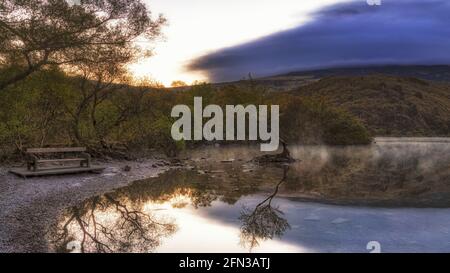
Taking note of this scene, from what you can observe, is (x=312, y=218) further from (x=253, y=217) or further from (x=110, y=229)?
(x=110, y=229)

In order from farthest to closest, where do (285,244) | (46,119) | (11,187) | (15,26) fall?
(46,119)
(11,187)
(15,26)
(285,244)

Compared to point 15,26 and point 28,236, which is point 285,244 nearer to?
point 28,236

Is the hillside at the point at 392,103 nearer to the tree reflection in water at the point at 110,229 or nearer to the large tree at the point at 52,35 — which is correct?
the large tree at the point at 52,35

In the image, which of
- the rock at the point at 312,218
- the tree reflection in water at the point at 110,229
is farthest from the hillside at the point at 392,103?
the tree reflection in water at the point at 110,229

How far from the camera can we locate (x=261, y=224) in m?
13.3

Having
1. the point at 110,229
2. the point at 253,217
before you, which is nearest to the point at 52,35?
the point at 110,229

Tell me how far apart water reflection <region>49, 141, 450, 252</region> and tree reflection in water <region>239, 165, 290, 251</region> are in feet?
0.11

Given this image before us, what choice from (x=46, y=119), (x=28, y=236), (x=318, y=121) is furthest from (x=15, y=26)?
(x=318, y=121)

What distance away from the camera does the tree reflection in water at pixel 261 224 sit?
452 inches

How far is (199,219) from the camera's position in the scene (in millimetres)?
13773

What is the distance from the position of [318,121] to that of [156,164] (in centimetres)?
4908

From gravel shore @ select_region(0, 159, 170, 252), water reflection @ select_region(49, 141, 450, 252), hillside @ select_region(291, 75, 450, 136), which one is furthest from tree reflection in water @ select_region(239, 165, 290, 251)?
hillside @ select_region(291, 75, 450, 136)

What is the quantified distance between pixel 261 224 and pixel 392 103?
431 ft

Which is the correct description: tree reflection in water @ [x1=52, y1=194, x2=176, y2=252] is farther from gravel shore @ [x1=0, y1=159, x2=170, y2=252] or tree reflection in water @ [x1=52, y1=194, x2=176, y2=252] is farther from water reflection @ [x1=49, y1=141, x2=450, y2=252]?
gravel shore @ [x1=0, y1=159, x2=170, y2=252]
